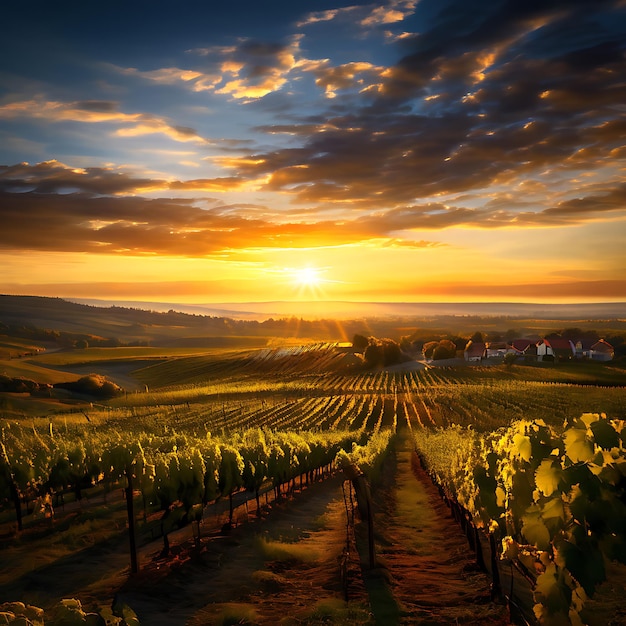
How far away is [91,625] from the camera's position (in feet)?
19.1

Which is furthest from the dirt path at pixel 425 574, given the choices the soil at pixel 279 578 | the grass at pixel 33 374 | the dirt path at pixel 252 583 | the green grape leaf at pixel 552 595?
the grass at pixel 33 374

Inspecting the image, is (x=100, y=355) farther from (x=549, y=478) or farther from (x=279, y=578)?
(x=549, y=478)

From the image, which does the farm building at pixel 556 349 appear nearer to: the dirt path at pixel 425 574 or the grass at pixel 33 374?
the grass at pixel 33 374

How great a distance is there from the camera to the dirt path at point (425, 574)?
1317 centimetres

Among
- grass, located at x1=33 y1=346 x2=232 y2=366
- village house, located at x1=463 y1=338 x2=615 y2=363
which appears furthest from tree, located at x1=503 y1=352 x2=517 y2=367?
grass, located at x1=33 y1=346 x2=232 y2=366

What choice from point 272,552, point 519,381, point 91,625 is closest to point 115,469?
point 272,552

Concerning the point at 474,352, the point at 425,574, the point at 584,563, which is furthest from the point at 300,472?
the point at 474,352

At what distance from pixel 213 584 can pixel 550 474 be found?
12.5 metres

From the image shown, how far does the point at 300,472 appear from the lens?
34562mm

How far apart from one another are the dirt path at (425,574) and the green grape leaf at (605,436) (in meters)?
6.96

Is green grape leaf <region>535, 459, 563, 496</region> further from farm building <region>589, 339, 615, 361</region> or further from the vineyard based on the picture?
farm building <region>589, 339, 615, 361</region>

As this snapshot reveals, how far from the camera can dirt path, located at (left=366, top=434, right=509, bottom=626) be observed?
13172 millimetres

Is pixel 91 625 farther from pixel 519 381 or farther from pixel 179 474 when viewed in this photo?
pixel 519 381

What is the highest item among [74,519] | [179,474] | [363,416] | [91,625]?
[91,625]
